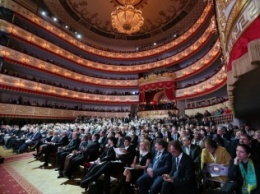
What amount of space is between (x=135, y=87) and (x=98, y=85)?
5076 mm

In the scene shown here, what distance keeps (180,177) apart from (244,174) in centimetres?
77

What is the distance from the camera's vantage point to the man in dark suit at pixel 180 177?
2.35 metres

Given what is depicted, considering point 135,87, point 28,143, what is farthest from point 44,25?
point 28,143

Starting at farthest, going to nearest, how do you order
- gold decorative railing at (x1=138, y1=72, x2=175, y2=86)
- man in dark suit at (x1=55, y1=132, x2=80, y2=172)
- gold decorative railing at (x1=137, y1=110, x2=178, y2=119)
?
gold decorative railing at (x1=138, y1=72, x2=175, y2=86) → gold decorative railing at (x1=137, y1=110, x2=178, y2=119) → man in dark suit at (x1=55, y1=132, x2=80, y2=172)

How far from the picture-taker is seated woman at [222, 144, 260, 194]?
78.2 inches

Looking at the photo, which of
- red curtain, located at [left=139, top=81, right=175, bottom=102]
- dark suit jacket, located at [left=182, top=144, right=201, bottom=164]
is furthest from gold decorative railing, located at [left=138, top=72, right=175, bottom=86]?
dark suit jacket, located at [left=182, top=144, right=201, bottom=164]

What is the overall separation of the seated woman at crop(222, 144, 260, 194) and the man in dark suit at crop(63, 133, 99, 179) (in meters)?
3.28

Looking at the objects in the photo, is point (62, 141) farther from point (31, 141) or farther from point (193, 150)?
point (193, 150)

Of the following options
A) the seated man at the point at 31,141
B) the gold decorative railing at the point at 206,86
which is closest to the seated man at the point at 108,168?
the seated man at the point at 31,141

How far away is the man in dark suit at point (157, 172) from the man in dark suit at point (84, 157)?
2052 millimetres

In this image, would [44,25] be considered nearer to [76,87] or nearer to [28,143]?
[76,87]

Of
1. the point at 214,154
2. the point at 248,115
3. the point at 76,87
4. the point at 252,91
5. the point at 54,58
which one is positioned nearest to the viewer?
the point at 214,154

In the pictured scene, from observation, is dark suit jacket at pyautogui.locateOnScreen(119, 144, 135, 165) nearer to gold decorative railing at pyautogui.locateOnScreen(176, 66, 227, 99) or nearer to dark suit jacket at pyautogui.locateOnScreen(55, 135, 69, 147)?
dark suit jacket at pyautogui.locateOnScreen(55, 135, 69, 147)

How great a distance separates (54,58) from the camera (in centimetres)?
1989
